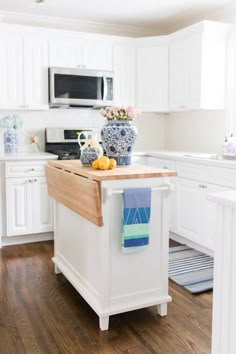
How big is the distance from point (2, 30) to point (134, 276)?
3029mm

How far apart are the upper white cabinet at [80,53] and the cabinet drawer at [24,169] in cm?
119

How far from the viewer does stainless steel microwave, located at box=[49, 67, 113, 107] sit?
430 centimetres

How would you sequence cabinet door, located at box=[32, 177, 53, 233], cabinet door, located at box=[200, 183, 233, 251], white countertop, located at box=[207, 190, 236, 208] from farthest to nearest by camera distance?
cabinet door, located at box=[32, 177, 53, 233] < cabinet door, located at box=[200, 183, 233, 251] < white countertop, located at box=[207, 190, 236, 208]

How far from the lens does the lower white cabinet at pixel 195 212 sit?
3.55 meters

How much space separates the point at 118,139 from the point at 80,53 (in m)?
2.17

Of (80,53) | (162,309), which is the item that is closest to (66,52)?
(80,53)

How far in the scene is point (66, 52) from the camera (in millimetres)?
4383

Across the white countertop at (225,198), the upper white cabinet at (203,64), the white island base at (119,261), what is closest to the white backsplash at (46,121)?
the upper white cabinet at (203,64)

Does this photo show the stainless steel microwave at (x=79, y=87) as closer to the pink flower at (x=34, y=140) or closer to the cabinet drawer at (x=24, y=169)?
the pink flower at (x=34, y=140)

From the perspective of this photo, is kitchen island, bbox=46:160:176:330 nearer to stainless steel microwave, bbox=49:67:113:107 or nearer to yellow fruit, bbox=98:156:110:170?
yellow fruit, bbox=98:156:110:170

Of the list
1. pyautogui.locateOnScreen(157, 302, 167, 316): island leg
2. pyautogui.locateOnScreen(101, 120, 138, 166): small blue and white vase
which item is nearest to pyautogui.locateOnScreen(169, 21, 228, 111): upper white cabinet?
pyautogui.locateOnScreen(101, 120, 138, 166): small blue and white vase

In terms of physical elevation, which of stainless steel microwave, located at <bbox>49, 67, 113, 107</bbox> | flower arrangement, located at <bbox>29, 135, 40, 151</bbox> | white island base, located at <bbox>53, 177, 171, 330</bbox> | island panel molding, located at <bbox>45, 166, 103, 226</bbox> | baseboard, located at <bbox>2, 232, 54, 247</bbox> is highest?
stainless steel microwave, located at <bbox>49, 67, 113, 107</bbox>

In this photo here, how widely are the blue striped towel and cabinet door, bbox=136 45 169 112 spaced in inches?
98.8

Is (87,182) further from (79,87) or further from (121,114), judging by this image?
(79,87)
